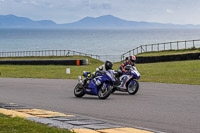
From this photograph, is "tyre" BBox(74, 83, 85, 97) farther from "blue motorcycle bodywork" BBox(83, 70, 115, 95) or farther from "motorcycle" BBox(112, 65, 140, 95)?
"motorcycle" BBox(112, 65, 140, 95)

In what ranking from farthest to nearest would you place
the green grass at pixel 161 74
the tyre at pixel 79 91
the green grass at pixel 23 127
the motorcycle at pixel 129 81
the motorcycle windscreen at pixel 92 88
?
the green grass at pixel 161 74
the motorcycle at pixel 129 81
the tyre at pixel 79 91
the motorcycle windscreen at pixel 92 88
the green grass at pixel 23 127

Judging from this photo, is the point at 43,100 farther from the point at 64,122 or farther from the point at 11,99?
the point at 64,122

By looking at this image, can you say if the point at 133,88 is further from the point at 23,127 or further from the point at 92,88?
the point at 23,127

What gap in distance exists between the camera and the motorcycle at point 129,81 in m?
14.2

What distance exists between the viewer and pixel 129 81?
14367 mm

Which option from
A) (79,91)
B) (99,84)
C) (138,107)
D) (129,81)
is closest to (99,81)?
(99,84)

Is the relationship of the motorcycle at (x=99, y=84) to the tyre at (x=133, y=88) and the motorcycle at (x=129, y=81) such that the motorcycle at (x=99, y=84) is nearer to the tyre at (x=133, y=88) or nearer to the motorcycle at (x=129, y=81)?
the motorcycle at (x=129, y=81)

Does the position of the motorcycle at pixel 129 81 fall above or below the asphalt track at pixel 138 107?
above

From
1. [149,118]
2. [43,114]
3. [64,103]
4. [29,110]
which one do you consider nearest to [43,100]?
[64,103]

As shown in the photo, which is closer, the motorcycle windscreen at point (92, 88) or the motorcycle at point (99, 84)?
the motorcycle at point (99, 84)

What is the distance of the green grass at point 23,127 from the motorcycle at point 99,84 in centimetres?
495

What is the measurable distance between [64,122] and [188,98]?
5.85 meters

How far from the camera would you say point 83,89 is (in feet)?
44.8

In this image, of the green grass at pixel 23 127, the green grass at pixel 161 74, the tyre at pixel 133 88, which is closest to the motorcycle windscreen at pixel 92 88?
the tyre at pixel 133 88
